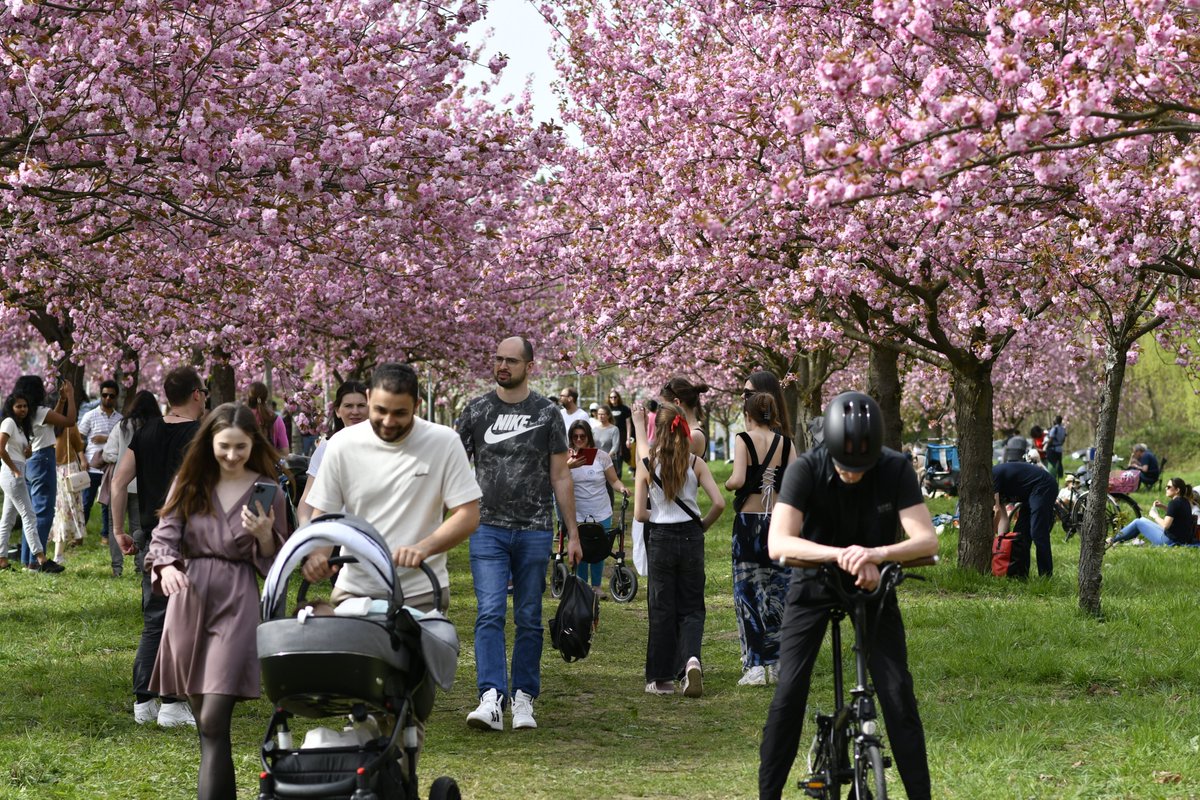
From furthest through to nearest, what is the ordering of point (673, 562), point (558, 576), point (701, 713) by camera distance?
1. point (558, 576)
2. point (673, 562)
3. point (701, 713)

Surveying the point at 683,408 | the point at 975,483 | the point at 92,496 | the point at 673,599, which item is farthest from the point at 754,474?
the point at 92,496

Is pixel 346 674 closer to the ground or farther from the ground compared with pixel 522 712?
farther from the ground

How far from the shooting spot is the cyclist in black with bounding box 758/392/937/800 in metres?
5.05

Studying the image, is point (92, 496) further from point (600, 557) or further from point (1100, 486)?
point (1100, 486)

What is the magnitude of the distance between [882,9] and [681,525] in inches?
154

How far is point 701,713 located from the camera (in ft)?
29.7

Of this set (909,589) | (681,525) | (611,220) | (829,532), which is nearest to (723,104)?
(611,220)

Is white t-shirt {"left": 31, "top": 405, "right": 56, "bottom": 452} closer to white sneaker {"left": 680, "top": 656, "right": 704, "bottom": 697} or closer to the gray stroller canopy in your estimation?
white sneaker {"left": 680, "top": 656, "right": 704, "bottom": 697}

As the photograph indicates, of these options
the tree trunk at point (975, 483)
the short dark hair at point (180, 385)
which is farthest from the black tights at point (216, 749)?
the tree trunk at point (975, 483)

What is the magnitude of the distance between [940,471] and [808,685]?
104 feet

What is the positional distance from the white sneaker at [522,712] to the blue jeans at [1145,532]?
1383 cm

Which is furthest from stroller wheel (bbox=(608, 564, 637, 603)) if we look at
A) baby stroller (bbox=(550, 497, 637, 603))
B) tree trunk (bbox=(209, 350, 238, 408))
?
tree trunk (bbox=(209, 350, 238, 408))

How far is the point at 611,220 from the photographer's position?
19625 millimetres

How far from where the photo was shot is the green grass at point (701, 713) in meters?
7.02
